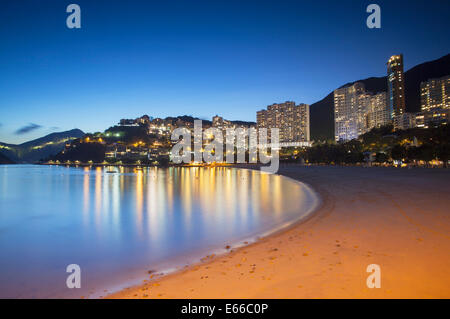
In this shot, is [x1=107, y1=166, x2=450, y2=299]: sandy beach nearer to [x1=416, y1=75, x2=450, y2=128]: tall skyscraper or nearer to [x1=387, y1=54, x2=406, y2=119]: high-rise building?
[x1=416, y1=75, x2=450, y2=128]: tall skyscraper

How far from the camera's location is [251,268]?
203 inches

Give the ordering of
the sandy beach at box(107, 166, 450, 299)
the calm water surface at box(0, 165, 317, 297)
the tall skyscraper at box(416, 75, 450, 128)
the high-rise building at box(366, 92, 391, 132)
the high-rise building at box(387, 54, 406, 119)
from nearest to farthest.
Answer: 1. the sandy beach at box(107, 166, 450, 299)
2. the calm water surface at box(0, 165, 317, 297)
3. the tall skyscraper at box(416, 75, 450, 128)
4. the high-rise building at box(387, 54, 406, 119)
5. the high-rise building at box(366, 92, 391, 132)

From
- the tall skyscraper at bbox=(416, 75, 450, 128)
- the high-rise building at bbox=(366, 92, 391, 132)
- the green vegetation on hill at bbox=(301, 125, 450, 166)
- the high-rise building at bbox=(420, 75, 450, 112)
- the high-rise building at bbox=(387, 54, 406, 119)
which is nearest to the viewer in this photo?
the green vegetation on hill at bbox=(301, 125, 450, 166)

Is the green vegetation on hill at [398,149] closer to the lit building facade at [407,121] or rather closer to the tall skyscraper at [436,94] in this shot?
the lit building facade at [407,121]

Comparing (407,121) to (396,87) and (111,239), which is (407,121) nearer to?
(396,87)

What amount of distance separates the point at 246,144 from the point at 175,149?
57330 mm

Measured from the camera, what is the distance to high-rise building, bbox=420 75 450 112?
16591cm

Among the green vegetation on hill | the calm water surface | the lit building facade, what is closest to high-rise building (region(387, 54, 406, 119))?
the lit building facade

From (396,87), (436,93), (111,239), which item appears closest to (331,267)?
(111,239)

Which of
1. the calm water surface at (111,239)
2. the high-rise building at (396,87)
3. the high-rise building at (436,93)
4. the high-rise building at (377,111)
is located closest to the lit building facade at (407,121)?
the high-rise building at (396,87)

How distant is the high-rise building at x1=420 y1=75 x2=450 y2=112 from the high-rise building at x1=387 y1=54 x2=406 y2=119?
1256 centimetres

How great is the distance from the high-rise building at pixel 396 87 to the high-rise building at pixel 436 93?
41.2 feet
